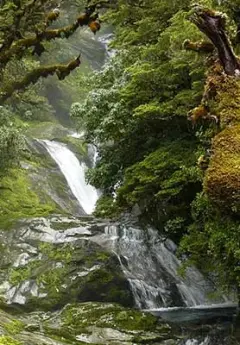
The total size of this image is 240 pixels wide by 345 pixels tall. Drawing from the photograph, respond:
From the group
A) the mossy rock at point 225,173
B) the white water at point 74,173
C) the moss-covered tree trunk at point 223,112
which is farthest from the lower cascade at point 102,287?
the white water at point 74,173

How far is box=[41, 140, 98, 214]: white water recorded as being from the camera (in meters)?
26.4

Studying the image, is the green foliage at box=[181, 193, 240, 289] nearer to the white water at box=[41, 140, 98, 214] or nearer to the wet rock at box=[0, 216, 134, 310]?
the wet rock at box=[0, 216, 134, 310]

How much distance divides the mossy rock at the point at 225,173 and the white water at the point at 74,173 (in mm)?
18536

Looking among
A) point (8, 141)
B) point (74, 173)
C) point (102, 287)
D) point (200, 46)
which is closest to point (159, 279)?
point (102, 287)

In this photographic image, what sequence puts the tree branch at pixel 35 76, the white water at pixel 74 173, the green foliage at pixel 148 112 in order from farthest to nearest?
the white water at pixel 74 173 → the tree branch at pixel 35 76 → the green foliage at pixel 148 112

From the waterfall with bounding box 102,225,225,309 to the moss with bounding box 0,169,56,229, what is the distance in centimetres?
338

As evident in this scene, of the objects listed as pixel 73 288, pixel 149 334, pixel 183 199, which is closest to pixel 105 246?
pixel 73 288

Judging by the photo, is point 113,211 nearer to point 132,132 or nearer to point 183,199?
point 132,132

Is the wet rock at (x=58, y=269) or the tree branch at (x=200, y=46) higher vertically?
the tree branch at (x=200, y=46)

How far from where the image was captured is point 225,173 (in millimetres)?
6570

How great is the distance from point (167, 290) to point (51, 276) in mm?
3170

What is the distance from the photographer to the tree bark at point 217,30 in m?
7.27

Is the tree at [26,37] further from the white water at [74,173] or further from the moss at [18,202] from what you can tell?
the white water at [74,173]

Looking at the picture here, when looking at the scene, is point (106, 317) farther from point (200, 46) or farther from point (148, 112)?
point (200, 46)
